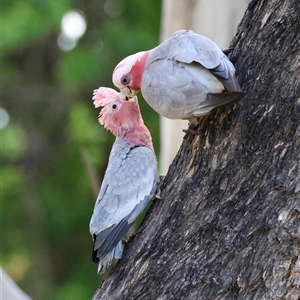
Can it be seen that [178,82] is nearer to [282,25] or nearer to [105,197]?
[282,25]

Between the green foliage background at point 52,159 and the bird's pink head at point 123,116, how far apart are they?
3281 mm

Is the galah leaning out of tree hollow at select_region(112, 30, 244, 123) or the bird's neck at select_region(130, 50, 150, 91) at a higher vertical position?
the galah leaning out of tree hollow at select_region(112, 30, 244, 123)

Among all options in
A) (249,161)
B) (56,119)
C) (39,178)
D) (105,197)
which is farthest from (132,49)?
(249,161)

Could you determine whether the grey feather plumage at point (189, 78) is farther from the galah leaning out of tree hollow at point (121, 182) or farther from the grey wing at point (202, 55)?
the galah leaning out of tree hollow at point (121, 182)

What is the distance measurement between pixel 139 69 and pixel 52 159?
462 cm

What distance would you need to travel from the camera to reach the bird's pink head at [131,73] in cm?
195

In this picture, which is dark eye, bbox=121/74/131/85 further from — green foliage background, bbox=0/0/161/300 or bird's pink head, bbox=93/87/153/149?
green foliage background, bbox=0/0/161/300

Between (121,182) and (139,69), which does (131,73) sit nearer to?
(139,69)

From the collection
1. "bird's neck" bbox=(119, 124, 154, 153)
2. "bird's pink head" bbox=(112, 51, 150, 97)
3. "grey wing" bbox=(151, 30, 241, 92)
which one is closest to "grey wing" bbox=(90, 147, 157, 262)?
"bird's neck" bbox=(119, 124, 154, 153)

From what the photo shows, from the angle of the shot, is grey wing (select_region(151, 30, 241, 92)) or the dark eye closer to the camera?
grey wing (select_region(151, 30, 241, 92))

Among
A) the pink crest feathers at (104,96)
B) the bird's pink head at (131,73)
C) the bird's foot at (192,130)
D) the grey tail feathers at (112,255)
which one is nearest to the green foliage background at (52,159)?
the pink crest feathers at (104,96)

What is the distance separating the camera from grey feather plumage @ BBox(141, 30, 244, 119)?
1554mm

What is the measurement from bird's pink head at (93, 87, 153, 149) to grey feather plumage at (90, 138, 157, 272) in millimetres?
117

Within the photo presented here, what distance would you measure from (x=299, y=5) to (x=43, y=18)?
142 inches
